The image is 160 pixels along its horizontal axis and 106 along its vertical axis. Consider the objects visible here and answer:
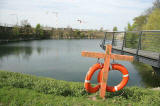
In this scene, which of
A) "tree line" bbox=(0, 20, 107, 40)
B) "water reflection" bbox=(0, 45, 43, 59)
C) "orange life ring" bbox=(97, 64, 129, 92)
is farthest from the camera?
"tree line" bbox=(0, 20, 107, 40)

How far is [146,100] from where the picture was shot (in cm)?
326

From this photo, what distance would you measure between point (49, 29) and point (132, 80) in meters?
61.4

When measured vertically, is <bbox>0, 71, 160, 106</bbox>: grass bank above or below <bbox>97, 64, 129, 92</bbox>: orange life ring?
below

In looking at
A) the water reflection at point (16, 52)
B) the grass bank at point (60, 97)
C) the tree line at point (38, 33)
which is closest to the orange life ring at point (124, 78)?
the grass bank at point (60, 97)

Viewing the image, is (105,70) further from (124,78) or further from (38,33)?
(38,33)

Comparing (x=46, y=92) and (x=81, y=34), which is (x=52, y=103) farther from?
(x=81, y=34)

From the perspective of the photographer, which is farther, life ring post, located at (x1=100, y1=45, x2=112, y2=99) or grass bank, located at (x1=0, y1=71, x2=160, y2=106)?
life ring post, located at (x1=100, y1=45, x2=112, y2=99)

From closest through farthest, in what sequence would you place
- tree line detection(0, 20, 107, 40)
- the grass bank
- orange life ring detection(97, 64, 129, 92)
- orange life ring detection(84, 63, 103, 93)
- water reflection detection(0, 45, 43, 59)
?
1. the grass bank
2. orange life ring detection(84, 63, 103, 93)
3. orange life ring detection(97, 64, 129, 92)
4. water reflection detection(0, 45, 43, 59)
5. tree line detection(0, 20, 107, 40)

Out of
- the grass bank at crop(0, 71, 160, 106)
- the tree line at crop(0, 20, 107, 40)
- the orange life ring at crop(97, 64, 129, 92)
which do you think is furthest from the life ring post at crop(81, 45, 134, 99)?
the tree line at crop(0, 20, 107, 40)

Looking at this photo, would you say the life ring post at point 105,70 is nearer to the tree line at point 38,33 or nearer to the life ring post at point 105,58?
the life ring post at point 105,58

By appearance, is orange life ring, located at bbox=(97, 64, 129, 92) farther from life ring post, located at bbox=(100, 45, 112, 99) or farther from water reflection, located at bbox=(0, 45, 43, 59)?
water reflection, located at bbox=(0, 45, 43, 59)

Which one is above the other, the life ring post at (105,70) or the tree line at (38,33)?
the tree line at (38,33)

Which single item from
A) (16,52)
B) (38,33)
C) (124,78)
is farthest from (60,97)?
(38,33)

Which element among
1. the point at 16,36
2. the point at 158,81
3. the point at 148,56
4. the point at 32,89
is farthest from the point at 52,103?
the point at 16,36
